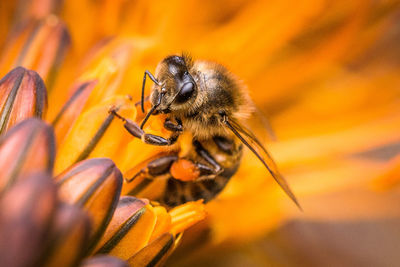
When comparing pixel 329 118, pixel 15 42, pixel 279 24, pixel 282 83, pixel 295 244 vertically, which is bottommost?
pixel 295 244

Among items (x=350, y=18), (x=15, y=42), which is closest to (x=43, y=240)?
(x=15, y=42)

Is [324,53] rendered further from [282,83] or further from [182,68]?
[182,68]

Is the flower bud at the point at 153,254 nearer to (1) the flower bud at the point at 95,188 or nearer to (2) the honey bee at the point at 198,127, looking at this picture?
(1) the flower bud at the point at 95,188

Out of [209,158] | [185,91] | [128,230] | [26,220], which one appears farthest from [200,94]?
[26,220]

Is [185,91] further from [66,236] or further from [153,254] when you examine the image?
[66,236]

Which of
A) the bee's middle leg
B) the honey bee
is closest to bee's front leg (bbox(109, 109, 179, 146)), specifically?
the honey bee
